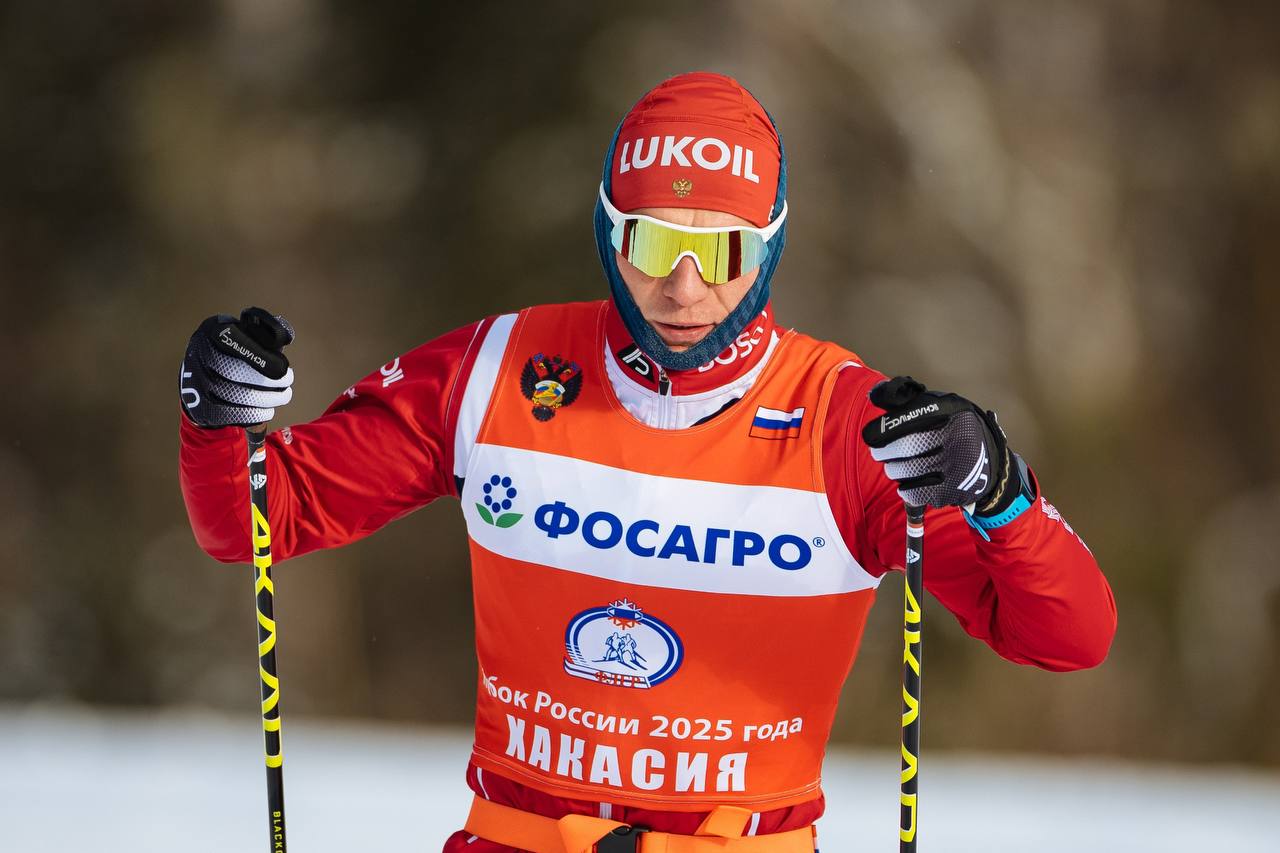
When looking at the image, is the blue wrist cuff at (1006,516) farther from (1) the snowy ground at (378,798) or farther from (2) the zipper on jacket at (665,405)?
(1) the snowy ground at (378,798)

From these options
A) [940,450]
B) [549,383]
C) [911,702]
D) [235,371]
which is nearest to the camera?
[940,450]

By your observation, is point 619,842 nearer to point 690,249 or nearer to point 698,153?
point 690,249

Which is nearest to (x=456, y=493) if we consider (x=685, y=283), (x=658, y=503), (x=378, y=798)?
(x=658, y=503)

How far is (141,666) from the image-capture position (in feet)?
18.1

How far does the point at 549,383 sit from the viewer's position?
184 centimetres

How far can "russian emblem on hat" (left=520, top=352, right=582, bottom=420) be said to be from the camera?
1.83 meters

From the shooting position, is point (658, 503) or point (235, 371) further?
point (658, 503)

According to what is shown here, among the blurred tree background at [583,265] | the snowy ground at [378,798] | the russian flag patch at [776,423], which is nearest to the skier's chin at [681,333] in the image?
the russian flag patch at [776,423]

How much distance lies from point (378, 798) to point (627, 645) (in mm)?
1951

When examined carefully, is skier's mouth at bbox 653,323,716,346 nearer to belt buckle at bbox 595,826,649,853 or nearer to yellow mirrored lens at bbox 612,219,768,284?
yellow mirrored lens at bbox 612,219,768,284

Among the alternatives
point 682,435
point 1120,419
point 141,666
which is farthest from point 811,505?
point 141,666

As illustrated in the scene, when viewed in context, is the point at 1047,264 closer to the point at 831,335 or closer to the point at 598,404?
the point at 831,335

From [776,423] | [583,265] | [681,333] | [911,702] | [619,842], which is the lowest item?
[619,842]

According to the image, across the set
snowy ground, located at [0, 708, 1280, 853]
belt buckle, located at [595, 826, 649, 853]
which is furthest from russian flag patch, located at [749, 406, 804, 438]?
snowy ground, located at [0, 708, 1280, 853]
